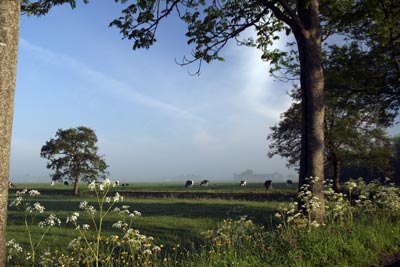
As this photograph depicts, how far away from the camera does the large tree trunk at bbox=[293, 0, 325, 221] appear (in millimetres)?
13867

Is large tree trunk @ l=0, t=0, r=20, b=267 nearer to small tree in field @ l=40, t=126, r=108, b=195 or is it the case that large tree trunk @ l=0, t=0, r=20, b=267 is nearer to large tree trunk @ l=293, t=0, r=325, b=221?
large tree trunk @ l=293, t=0, r=325, b=221

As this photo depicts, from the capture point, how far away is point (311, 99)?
46.2ft

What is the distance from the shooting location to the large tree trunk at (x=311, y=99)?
13867mm

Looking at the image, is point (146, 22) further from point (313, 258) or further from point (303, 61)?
point (313, 258)

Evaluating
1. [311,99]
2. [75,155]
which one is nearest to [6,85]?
[311,99]

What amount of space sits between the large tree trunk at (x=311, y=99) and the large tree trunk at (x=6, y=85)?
10427mm

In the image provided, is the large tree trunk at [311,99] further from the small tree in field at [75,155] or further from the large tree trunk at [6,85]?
the small tree in field at [75,155]

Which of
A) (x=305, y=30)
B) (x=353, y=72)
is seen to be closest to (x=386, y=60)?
(x=353, y=72)

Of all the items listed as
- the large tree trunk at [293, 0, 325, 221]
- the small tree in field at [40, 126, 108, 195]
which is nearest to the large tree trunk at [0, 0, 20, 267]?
the large tree trunk at [293, 0, 325, 221]

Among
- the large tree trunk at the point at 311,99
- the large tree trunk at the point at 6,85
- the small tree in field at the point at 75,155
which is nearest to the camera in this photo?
the large tree trunk at the point at 6,85

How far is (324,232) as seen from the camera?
943cm

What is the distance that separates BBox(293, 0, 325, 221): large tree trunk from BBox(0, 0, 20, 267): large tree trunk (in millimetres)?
10427

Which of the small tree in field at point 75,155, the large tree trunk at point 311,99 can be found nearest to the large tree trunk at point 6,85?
the large tree trunk at point 311,99

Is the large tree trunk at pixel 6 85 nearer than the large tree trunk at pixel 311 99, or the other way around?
the large tree trunk at pixel 6 85
